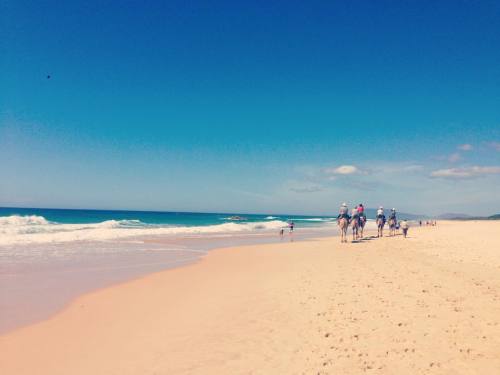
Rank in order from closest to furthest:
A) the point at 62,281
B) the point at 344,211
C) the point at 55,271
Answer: the point at 62,281 < the point at 55,271 < the point at 344,211

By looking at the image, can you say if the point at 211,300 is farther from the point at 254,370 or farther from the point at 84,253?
the point at 84,253

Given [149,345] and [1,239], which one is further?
[1,239]

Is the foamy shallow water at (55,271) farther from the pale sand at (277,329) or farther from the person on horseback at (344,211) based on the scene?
the person on horseback at (344,211)

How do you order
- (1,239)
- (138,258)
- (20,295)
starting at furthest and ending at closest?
(1,239) → (138,258) → (20,295)

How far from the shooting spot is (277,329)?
7.41 meters

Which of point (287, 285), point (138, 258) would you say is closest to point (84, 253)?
point (138, 258)

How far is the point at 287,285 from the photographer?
1159cm

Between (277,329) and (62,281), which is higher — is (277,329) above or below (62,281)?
above

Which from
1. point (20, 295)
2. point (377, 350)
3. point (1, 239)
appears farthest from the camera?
point (1, 239)

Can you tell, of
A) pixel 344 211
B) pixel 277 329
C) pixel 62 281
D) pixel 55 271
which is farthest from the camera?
pixel 344 211

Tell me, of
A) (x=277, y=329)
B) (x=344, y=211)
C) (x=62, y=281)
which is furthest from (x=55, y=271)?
(x=344, y=211)

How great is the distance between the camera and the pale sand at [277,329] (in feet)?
19.1

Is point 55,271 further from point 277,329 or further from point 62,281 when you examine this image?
point 277,329

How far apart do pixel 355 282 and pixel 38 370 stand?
29.0ft
